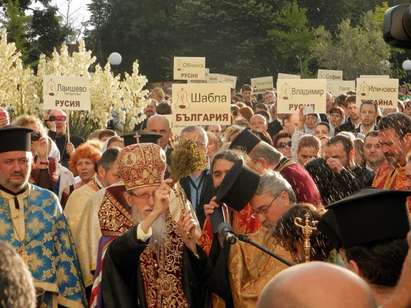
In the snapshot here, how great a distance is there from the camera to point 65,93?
16266 mm

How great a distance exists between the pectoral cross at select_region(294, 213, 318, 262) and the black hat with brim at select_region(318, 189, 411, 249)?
4.47 ft

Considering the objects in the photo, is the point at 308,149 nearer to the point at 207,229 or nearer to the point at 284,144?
the point at 284,144

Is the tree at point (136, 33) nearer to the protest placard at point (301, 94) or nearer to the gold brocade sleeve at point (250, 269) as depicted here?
the protest placard at point (301, 94)

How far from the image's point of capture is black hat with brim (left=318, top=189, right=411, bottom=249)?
13.7 feet

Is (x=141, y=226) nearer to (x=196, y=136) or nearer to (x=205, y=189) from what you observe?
(x=205, y=189)

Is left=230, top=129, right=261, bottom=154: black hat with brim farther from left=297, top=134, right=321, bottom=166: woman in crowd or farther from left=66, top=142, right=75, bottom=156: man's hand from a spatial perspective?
left=66, top=142, right=75, bottom=156: man's hand

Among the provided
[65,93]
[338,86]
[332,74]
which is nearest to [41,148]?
[65,93]

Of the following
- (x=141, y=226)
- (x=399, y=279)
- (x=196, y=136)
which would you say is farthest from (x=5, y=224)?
(x=399, y=279)

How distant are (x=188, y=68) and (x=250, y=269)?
1626 centimetres

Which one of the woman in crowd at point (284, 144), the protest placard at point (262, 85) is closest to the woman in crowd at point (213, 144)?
the woman in crowd at point (284, 144)

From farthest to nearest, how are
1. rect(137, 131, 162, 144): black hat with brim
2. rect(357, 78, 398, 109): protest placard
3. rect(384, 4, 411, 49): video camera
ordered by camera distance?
rect(357, 78, 398, 109): protest placard
rect(137, 131, 162, 144): black hat with brim
rect(384, 4, 411, 49): video camera

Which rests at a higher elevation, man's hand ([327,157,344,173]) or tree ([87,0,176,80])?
tree ([87,0,176,80])

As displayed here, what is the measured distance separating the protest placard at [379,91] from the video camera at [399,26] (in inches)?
539

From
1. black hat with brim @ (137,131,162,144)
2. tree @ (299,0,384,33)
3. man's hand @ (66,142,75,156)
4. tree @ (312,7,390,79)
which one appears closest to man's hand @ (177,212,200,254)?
black hat with brim @ (137,131,162,144)
